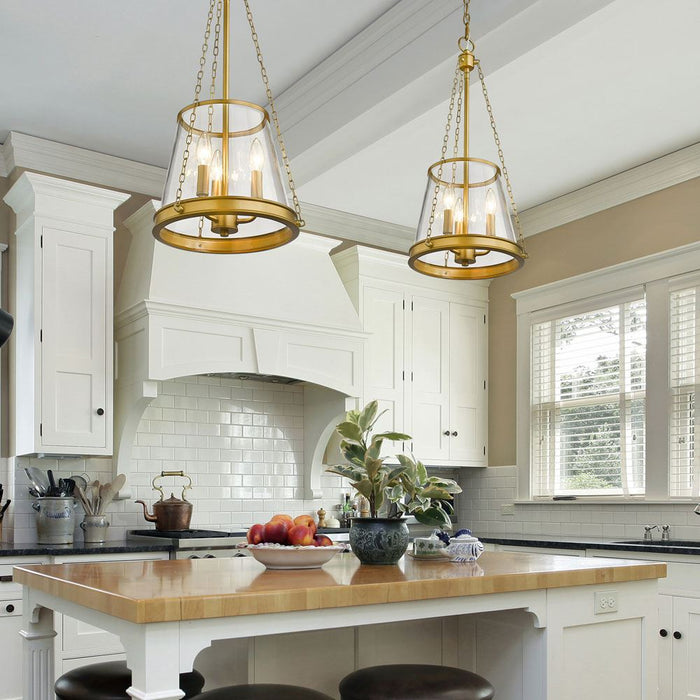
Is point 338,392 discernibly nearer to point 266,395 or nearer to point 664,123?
point 266,395

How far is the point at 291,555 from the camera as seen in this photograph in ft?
8.27

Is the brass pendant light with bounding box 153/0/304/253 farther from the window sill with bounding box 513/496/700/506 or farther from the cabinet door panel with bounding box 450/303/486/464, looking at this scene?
the cabinet door panel with bounding box 450/303/486/464

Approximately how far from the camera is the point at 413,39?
402 cm

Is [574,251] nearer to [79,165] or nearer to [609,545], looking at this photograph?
[609,545]

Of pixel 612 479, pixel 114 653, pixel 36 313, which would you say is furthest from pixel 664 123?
pixel 114 653

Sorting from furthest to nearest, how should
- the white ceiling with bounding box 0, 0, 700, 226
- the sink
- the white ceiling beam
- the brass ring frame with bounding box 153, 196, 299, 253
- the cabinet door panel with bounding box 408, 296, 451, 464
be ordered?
the cabinet door panel with bounding box 408, 296, 451, 464 < the sink < the white ceiling with bounding box 0, 0, 700, 226 < the white ceiling beam < the brass ring frame with bounding box 153, 196, 299, 253

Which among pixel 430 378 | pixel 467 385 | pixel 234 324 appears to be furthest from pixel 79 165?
pixel 467 385

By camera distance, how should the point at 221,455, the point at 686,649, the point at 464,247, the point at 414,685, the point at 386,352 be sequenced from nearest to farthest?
the point at 414,685
the point at 464,247
the point at 686,649
the point at 221,455
the point at 386,352

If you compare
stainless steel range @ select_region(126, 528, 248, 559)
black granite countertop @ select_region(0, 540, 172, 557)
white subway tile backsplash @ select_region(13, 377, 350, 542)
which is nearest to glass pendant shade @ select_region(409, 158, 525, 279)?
stainless steel range @ select_region(126, 528, 248, 559)

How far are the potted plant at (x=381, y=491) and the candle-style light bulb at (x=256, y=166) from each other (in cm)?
76

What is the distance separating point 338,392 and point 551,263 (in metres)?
1.83

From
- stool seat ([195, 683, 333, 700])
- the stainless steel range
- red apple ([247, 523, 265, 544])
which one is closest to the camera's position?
stool seat ([195, 683, 333, 700])

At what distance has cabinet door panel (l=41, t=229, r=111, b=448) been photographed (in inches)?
181

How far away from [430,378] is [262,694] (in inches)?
160
